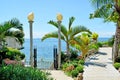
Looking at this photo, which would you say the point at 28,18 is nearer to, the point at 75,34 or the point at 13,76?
the point at 75,34

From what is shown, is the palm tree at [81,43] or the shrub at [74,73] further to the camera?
the palm tree at [81,43]

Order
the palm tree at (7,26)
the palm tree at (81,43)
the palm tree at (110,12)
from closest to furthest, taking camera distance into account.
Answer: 1. the palm tree at (7,26)
2. the palm tree at (110,12)
3. the palm tree at (81,43)

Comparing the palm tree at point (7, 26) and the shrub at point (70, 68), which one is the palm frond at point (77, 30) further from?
the palm tree at point (7, 26)

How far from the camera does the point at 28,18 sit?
1738 cm

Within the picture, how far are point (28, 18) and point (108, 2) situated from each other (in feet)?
15.1

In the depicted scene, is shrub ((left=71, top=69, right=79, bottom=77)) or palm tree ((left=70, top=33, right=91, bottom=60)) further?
palm tree ((left=70, top=33, right=91, bottom=60))

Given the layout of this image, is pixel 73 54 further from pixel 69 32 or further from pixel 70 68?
pixel 70 68

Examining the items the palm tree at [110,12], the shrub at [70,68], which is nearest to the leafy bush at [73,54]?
the palm tree at [110,12]

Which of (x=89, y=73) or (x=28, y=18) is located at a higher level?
(x=28, y=18)

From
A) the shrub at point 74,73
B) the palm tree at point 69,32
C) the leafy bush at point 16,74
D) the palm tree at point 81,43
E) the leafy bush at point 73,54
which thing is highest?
the palm tree at point 69,32

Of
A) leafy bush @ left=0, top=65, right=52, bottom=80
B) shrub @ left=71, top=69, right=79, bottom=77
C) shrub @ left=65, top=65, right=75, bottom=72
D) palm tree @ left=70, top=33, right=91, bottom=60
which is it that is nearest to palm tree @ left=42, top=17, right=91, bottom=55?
palm tree @ left=70, top=33, right=91, bottom=60

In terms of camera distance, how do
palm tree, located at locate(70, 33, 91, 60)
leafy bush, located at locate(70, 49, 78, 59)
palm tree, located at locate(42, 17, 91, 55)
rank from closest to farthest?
palm tree, located at locate(42, 17, 91, 55), palm tree, located at locate(70, 33, 91, 60), leafy bush, located at locate(70, 49, 78, 59)

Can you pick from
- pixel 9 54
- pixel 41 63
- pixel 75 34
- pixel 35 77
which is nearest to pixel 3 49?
pixel 9 54

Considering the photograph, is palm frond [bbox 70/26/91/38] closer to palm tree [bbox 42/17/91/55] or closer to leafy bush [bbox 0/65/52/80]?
palm tree [bbox 42/17/91/55]
